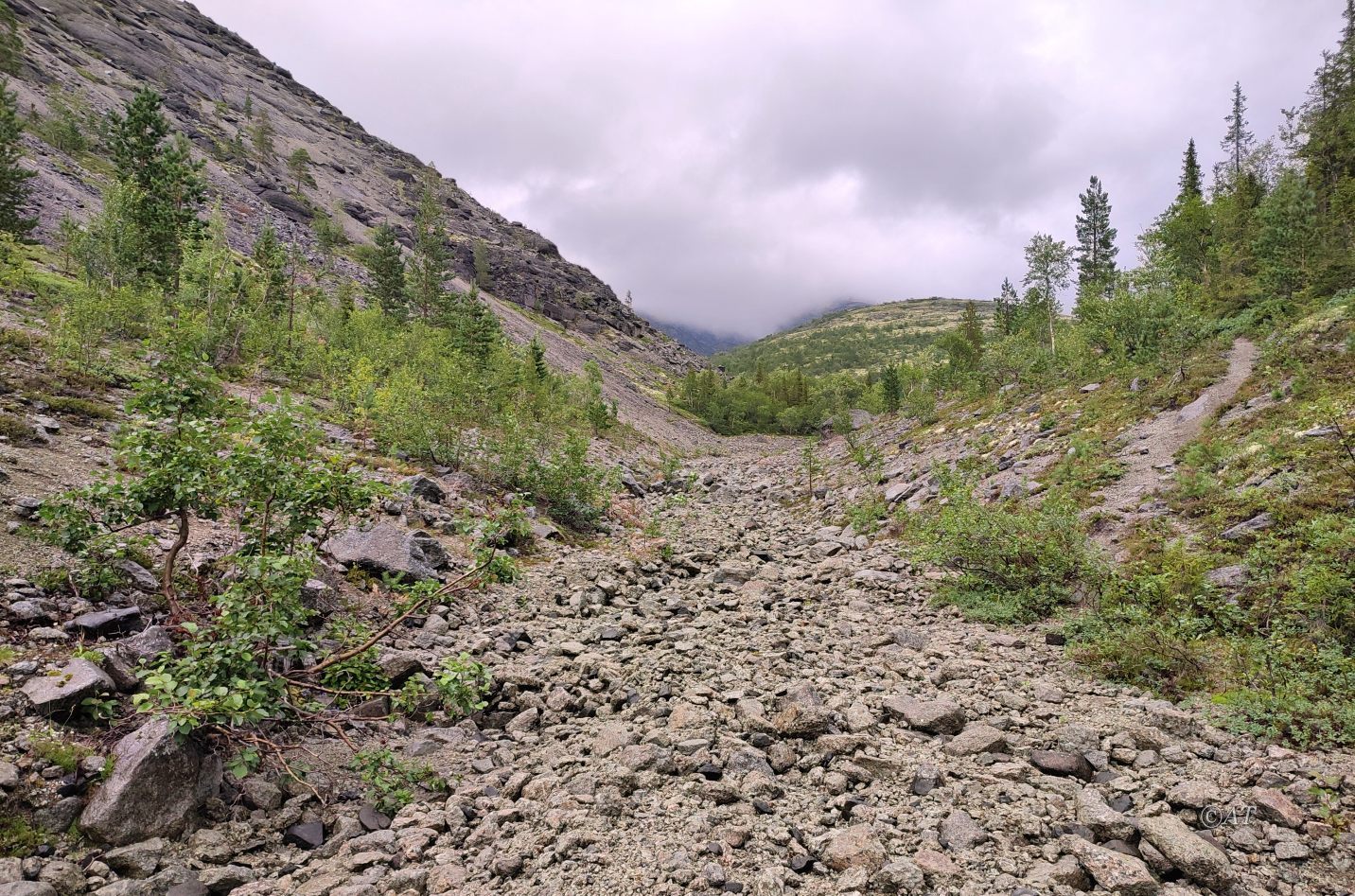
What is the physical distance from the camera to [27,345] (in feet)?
48.8

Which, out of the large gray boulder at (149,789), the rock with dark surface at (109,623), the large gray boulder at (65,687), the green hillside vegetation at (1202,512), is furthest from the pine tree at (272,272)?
the green hillside vegetation at (1202,512)

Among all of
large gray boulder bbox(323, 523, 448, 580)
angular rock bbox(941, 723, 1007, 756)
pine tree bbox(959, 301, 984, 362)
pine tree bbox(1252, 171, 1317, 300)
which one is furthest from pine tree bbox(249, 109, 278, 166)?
pine tree bbox(1252, 171, 1317, 300)

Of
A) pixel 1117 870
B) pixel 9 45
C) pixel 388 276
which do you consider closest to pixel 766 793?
pixel 1117 870

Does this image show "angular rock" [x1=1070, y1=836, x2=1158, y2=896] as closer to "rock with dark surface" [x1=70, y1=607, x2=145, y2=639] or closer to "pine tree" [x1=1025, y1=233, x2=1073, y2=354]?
"rock with dark surface" [x1=70, y1=607, x2=145, y2=639]

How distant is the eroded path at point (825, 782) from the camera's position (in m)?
4.53

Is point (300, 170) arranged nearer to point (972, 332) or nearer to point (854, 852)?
point (972, 332)

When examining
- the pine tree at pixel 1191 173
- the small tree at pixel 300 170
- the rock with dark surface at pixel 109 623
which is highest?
the small tree at pixel 300 170

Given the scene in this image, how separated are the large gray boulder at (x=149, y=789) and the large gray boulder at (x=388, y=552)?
5498 mm

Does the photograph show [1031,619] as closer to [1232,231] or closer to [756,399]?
[1232,231]

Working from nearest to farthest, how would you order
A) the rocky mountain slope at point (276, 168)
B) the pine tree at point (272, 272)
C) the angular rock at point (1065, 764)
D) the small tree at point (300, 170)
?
the angular rock at point (1065, 764) → the pine tree at point (272, 272) → the rocky mountain slope at point (276, 168) → the small tree at point (300, 170)

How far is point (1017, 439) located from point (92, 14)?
8187 inches

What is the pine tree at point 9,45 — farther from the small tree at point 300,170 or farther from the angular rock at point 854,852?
the angular rock at point 854,852

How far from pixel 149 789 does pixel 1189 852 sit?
8.51 meters

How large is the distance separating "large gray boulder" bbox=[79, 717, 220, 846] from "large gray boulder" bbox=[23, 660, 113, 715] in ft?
2.86
